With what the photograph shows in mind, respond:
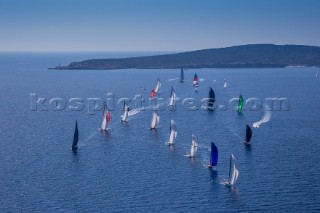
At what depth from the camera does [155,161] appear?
6744 centimetres

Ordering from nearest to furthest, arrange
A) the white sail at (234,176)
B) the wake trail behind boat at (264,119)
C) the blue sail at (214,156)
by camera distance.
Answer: the white sail at (234,176), the blue sail at (214,156), the wake trail behind boat at (264,119)

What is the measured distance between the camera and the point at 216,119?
9856 centimetres

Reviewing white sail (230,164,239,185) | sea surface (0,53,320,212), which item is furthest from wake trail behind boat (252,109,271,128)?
white sail (230,164,239,185)

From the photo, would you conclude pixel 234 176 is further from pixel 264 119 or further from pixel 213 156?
pixel 264 119

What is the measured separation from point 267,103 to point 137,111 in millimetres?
30050

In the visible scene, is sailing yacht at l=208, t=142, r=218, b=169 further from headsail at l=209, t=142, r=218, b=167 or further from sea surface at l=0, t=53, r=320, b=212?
sea surface at l=0, t=53, r=320, b=212

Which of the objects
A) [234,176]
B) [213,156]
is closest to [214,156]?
[213,156]

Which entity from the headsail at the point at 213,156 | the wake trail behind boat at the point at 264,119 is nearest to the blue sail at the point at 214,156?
the headsail at the point at 213,156

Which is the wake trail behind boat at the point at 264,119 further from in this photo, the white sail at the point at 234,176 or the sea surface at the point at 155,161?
the white sail at the point at 234,176

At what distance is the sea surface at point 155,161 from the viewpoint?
53.3m

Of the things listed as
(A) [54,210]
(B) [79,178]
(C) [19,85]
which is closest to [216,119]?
(B) [79,178]

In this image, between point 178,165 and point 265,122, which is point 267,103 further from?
point 178,165

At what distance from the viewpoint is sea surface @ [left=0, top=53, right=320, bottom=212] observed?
5331 centimetres

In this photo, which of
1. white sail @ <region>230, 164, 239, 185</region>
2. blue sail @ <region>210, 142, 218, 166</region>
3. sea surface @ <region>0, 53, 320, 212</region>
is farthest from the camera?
blue sail @ <region>210, 142, 218, 166</region>
